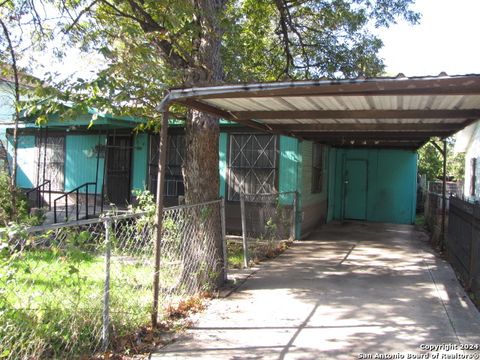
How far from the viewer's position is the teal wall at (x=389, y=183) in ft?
49.7

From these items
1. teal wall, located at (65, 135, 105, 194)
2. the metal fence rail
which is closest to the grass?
the metal fence rail

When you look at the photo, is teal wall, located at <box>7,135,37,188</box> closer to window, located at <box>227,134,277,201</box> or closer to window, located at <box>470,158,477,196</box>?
window, located at <box>227,134,277,201</box>

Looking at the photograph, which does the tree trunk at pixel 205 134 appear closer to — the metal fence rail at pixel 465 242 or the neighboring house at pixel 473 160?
the metal fence rail at pixel 465 242

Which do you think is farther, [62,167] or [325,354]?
[62,167]

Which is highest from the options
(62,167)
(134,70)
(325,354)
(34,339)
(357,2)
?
(357,2)

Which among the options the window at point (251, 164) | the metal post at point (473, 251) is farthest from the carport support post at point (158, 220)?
the window at point (251, 164)

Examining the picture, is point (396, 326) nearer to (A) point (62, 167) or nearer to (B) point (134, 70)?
(B) point (134, 70)

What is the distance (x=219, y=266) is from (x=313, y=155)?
22.6 feet

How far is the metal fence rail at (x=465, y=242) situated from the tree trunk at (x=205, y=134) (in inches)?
132

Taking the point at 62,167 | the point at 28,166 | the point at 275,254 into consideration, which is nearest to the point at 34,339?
the point at 275,254

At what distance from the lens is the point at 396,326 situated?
16.0 feet

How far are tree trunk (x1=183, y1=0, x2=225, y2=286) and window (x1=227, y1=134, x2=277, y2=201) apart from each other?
17.1 ft

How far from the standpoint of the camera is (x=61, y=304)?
377 centimetres

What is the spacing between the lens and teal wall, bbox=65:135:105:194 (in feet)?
45.3
